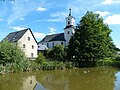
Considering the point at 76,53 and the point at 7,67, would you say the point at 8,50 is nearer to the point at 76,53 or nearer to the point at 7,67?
the point at 7,67

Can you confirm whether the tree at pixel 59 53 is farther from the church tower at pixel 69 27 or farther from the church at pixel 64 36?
the church tower at pixel 69 27

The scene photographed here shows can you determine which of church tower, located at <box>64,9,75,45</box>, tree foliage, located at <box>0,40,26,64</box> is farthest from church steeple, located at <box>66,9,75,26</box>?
tree foliage, located at <box>0,40,26,64</box>

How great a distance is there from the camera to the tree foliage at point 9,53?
27.7 m

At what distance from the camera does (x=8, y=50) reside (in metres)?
28.0

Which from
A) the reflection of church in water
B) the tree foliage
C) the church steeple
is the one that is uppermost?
the church steeple

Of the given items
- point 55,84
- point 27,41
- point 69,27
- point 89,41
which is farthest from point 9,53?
point 69,27

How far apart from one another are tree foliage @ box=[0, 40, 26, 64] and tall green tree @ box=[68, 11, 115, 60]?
1310cm

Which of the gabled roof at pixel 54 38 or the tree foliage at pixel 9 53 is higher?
the gabled roof at pixel 54 38

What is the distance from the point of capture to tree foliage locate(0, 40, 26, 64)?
2772cm

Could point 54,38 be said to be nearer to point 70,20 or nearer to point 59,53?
point 70,20

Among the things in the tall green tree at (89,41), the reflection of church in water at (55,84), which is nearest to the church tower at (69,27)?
the tall green tree at (89,41)

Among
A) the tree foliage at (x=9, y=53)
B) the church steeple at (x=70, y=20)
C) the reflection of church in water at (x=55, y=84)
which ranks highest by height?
the church steeple at (x=70, y=20)

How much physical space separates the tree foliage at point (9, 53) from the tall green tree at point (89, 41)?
1310 centimetres

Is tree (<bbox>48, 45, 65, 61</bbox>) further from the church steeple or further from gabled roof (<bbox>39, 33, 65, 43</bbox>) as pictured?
the church steeple
